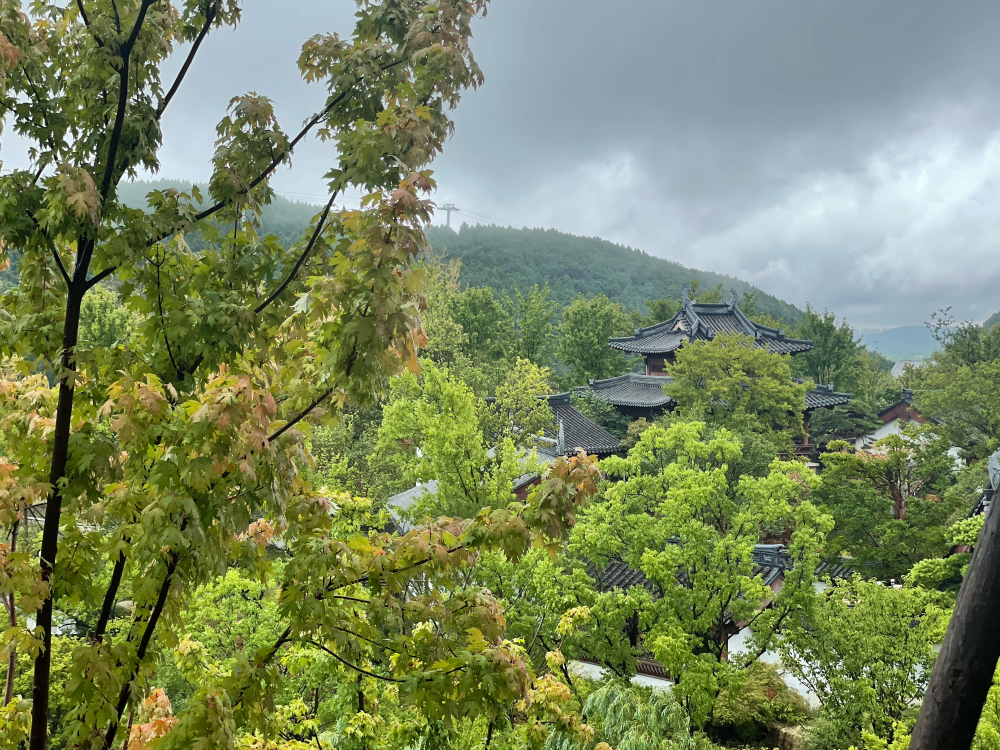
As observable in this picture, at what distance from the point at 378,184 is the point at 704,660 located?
30.3 feet

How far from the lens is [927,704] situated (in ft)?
6.59

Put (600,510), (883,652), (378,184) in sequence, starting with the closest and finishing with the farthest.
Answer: (378,184), (883,652), (600,510)

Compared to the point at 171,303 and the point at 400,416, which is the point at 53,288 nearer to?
the point at 171,303

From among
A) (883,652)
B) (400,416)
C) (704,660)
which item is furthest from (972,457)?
(400,416)

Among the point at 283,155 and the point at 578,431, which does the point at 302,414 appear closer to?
the point at 283,155

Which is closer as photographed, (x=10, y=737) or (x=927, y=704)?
(x=927, y=704)

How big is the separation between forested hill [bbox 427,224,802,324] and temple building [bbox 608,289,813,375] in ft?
193

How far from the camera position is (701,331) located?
32.1m

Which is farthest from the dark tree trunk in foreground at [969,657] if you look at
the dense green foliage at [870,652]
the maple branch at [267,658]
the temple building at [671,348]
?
the temple building at [671,348]

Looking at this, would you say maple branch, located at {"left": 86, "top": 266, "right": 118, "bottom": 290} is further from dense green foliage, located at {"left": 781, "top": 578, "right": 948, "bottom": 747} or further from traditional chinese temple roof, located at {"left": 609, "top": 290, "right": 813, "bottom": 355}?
traditional chinese temple roof, located at {"left": 609, "top": 290, "right": 813, "bottom": 355}

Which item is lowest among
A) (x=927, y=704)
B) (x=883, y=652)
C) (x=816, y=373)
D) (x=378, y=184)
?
(x=883, y=652)

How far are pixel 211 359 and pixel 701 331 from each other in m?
32.0

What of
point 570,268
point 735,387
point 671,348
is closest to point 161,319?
point 735,387

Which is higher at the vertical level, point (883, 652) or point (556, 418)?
point (556, 418)
